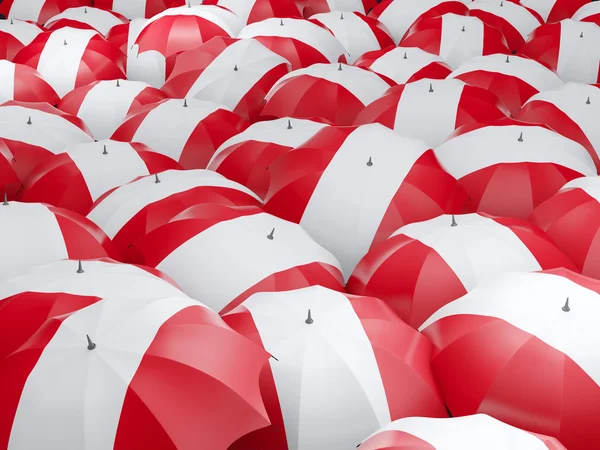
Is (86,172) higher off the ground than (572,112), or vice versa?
(572,112)

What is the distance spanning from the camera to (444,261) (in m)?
3.49

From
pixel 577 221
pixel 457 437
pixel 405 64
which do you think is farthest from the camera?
pixel 405 64

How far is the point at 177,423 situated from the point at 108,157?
91.3 inches

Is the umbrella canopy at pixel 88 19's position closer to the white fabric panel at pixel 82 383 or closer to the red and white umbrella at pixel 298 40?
the red and white umbrella at pixel 298 40

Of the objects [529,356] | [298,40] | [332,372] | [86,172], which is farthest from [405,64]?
[332,372]

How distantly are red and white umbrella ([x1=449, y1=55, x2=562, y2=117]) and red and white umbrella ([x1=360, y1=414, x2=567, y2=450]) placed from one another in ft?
10.8

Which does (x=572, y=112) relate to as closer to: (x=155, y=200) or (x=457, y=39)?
(x=457, y=39)

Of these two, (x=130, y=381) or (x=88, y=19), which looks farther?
(x=88, y=19)

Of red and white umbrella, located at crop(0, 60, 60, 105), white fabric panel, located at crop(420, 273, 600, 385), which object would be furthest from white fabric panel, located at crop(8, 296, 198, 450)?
red and white umbrella, located at crop(0, 60, 60, 105)

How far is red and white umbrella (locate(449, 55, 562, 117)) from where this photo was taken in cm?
539

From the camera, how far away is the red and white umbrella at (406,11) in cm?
680

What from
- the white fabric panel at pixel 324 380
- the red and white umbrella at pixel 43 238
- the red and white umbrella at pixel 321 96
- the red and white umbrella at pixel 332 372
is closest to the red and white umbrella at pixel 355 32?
the red and white umbrella at pixel 321 96

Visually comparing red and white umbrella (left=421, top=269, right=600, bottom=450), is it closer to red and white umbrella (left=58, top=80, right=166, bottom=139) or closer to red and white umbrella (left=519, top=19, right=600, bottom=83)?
red and white umbrella (left=58, top=80, right=166, bottom=139)

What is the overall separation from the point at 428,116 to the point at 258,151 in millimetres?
1013
